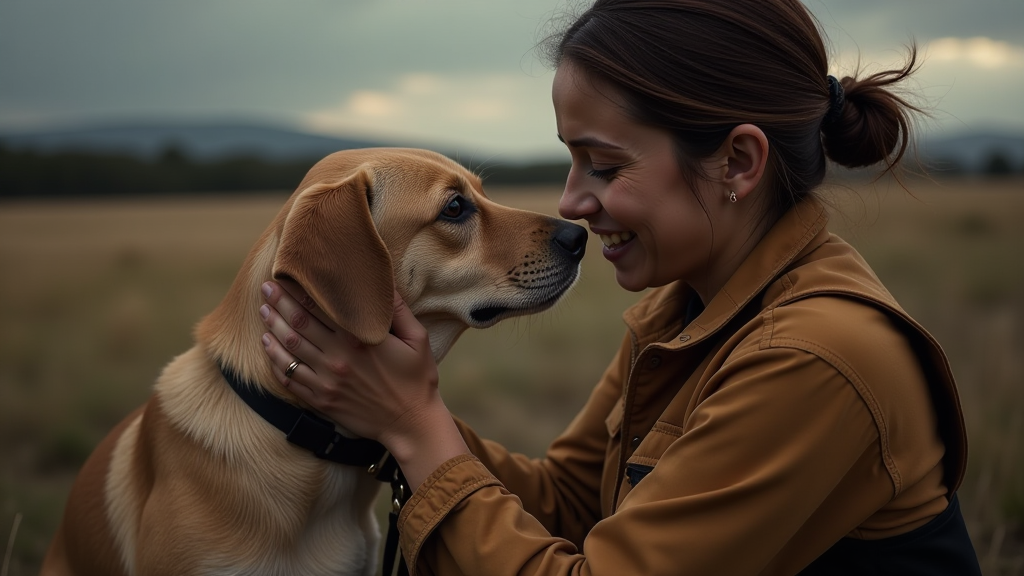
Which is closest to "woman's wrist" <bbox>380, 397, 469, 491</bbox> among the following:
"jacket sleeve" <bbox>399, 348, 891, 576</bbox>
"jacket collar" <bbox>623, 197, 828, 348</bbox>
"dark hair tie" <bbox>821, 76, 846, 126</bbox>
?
"jacket sleeve" <bbox>399, 348, 891, 576</bbox>

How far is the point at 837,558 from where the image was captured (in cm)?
224

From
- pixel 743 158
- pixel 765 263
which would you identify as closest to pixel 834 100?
pixel 743 158

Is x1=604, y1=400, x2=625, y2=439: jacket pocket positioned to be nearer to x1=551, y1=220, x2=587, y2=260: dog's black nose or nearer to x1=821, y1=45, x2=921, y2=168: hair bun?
x1=551, y1=220, x2=587, y2=260: dog's black nose

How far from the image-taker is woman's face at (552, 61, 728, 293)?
242cm

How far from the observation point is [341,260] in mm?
2396

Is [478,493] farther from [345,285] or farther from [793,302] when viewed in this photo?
[793,302]

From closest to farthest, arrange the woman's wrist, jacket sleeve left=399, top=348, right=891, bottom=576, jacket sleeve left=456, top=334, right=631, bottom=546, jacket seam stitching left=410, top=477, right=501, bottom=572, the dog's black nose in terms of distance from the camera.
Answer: jacket sleeve left=399, top=348, right=891, bottom=576 → jacket seam stitching left=410, top=477, right=501, bottom=572 → the woman's wrist → the dog's black nose → jacket sleeve left=456, top=334, right=631, bottom=546

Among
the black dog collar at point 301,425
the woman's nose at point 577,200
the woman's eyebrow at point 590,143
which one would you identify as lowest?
the black dog collar at point 301,425

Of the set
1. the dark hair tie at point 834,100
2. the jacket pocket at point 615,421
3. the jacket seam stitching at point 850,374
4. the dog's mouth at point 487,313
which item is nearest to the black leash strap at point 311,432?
the dog's mouth at point 487,313

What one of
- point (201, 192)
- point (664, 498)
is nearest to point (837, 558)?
point (664, 498)

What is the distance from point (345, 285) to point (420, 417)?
445 millimetres

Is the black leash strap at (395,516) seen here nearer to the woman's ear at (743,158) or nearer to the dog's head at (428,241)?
the dog's head at (428,241)

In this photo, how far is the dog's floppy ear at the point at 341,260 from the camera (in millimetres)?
2348

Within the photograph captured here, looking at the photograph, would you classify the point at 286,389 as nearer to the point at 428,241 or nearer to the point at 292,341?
the point at 292,341
